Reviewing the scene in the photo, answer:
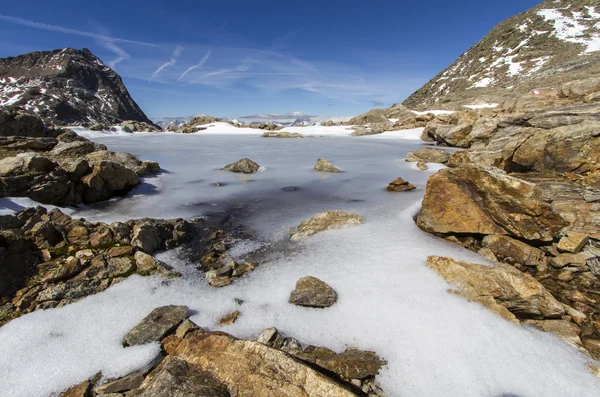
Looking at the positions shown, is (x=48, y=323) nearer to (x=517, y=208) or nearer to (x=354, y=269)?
(x=354, y=269)

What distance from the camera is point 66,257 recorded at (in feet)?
16.0

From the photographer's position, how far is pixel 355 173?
556 inches

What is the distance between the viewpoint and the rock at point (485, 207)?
5.67m

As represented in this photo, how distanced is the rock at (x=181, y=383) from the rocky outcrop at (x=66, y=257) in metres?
2.46

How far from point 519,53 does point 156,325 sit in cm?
8898

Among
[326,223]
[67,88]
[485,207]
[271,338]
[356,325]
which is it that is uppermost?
[67,88]

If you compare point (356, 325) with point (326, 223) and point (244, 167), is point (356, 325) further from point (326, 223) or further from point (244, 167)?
point (244, 167)

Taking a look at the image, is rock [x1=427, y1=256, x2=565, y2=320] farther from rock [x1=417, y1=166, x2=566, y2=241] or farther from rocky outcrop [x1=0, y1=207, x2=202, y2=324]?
rocky outcrop [x1=0, y1=207, x2=202, y2=324]

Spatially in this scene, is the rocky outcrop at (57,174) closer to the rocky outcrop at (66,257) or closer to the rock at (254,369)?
the rocky outcrop at (66,257)

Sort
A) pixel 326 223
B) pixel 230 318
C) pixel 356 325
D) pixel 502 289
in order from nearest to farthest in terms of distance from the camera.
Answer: pixel 356 325, pixel 230 318, pixel 502 289, pixel 326 223

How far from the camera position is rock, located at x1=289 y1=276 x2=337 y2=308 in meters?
4.21

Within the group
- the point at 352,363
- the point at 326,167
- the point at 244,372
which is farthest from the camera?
the point at 326,167

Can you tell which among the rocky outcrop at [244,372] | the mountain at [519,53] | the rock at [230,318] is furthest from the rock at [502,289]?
the mountain at [519,53]

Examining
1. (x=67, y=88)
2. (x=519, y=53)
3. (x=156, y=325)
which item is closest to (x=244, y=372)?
(x=156, y=325)
